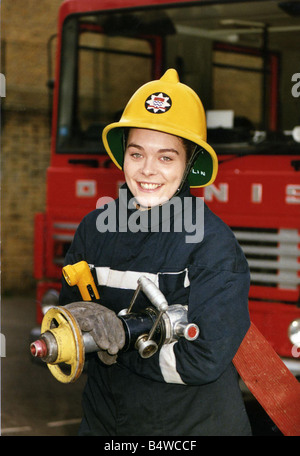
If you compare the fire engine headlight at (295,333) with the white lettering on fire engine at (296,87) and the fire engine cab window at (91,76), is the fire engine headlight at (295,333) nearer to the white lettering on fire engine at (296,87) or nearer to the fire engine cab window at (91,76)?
the white lettering on fire engine at (296,87)

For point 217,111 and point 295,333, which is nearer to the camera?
point 295,333

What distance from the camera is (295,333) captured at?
14.3 feet

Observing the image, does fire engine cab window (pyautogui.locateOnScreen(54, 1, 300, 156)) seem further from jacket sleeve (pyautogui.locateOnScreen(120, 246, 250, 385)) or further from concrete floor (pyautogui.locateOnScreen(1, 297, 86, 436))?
jacket sleeve (pyautogui.locateOnScreen(120, 246, 250, 385))

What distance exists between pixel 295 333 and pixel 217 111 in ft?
4.69

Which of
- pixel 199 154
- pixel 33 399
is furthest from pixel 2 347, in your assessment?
pixel 199 154

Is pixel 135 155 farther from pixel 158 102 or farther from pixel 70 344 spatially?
pixel 70 344

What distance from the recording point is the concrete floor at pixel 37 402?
4754 millimetres

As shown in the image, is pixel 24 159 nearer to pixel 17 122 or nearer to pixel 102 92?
pixel 17 122

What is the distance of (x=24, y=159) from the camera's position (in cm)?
1020

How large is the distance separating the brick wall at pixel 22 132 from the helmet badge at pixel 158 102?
8035 mm

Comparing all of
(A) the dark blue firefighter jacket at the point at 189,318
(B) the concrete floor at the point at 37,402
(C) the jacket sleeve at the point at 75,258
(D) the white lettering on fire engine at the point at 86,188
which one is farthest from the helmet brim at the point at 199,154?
(D) the white lettering on fire engine at the point at 86,188

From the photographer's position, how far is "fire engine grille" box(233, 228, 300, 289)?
445 centimetres

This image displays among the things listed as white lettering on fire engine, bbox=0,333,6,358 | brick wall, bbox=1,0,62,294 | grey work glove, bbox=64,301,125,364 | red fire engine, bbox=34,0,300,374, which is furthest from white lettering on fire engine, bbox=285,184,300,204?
brick wall, bbox=1,0,62,294
